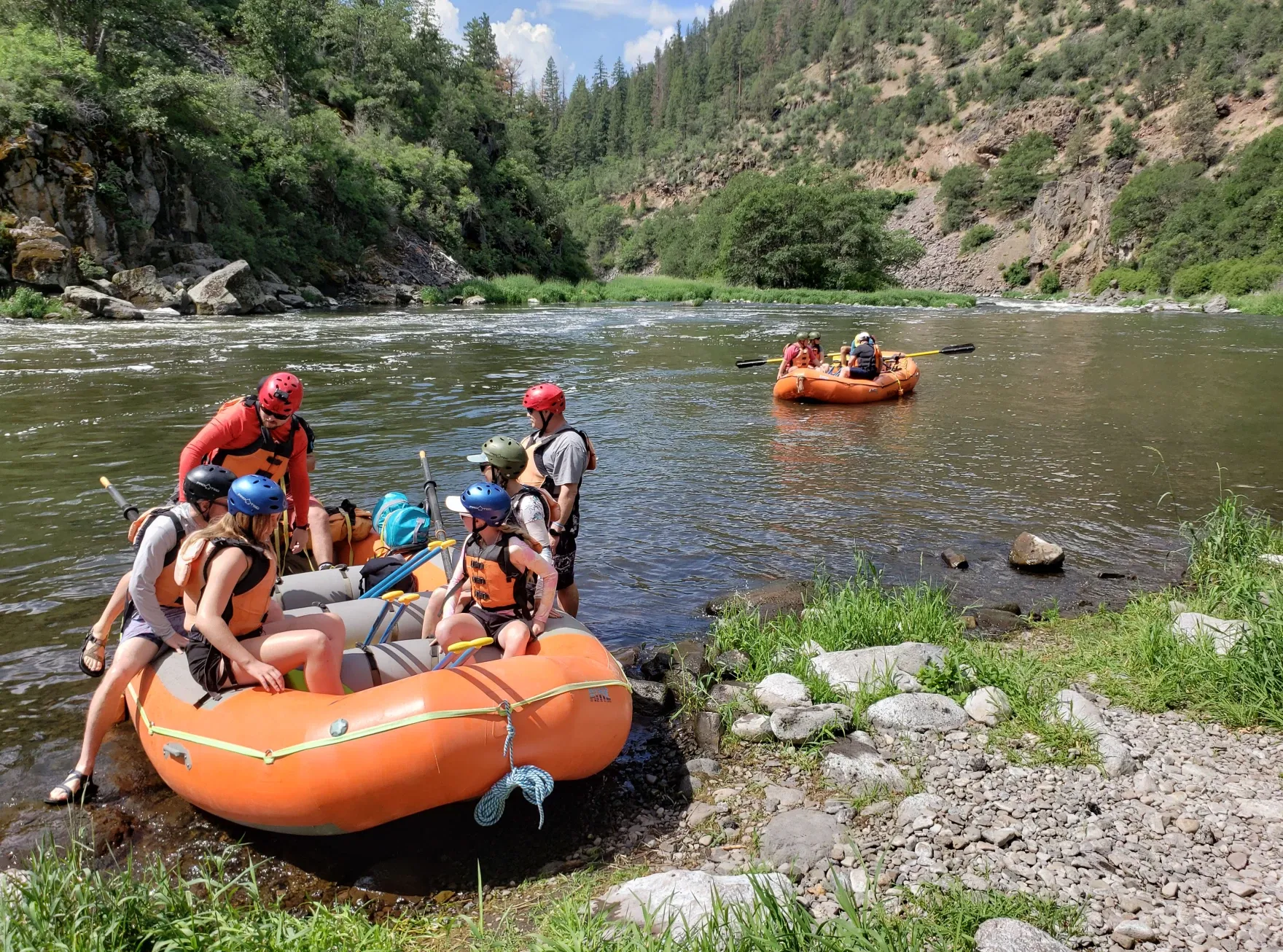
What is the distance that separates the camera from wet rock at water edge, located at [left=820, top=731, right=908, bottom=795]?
3420 mm

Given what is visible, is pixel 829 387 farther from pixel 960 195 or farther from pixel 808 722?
pixel 960 195

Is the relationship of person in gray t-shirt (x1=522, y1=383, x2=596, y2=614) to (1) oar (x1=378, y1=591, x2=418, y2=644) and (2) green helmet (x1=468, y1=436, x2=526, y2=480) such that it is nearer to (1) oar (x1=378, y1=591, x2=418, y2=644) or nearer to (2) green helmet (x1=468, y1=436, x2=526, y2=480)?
(2) green helmet (x1=468, y1=436, x2=526, y2=480)

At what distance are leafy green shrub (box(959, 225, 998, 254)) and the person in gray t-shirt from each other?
2674 inches

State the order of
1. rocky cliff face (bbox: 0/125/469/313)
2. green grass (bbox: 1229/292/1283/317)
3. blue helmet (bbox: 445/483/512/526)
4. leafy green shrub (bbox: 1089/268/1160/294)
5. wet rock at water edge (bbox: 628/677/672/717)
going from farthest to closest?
1. leafy green shrub (bbox: 1089/268/1160/294)
2. green grass (bbox: 1229/292/1283/317)
3. rocky cliff face (bbox: 0/125/469/313)
4. wet rock at water edge (bbox: 628/677/672/717)
5. blue helmet (bbox: 445/483/512/526)

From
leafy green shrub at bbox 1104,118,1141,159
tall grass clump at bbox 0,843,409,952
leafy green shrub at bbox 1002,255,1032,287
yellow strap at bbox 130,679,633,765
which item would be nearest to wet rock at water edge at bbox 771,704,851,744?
yellow strap at bbox 130,679,633,765

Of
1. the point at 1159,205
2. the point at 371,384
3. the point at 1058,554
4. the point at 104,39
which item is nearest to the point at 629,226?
the point at 1159,205

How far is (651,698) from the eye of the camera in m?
4.48

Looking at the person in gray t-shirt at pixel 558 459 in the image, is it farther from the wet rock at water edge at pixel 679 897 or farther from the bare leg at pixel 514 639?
the wet rock at water edge at pixel 679 897

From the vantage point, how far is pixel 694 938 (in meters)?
2.37

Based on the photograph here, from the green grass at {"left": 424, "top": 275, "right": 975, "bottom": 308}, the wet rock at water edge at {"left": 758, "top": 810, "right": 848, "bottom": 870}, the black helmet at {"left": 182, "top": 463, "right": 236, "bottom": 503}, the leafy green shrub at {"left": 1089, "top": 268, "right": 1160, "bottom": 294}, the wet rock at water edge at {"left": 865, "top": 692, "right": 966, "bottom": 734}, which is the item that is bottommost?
the wet rock at water edge at {"left": 758, "top": 810, "right": 848, "bottom": 870}

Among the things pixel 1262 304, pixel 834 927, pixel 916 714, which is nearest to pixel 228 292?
pixel 916 714

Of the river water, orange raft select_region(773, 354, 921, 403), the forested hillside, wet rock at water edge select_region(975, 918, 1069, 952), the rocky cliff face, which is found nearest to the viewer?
wet rock at water edge select_region(975, 918, 1069, 952)

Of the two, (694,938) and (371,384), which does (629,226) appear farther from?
(694,938)

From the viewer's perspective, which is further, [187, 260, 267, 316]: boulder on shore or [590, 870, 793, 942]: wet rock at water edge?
[187, 260, 267, 316]: boulder on shore
